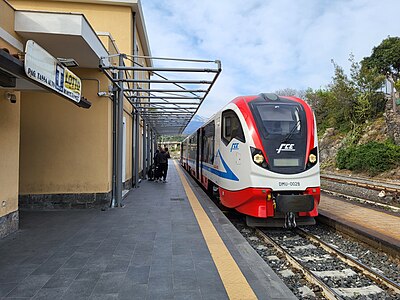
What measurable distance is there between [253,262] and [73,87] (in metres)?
3.63

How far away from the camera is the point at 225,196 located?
7.77m

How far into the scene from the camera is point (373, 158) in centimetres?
1905

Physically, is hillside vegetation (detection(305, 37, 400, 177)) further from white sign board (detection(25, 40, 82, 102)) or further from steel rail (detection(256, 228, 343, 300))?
white sign board (detection(25, 40, 82, 102))

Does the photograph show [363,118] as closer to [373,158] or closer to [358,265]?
[373,158]

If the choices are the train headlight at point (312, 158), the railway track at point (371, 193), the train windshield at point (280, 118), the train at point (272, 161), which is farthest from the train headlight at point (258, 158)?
the railway track at point (371, 193)

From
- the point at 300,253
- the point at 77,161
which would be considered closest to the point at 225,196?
the point at 300,253

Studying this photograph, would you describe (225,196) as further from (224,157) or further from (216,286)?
(216,286)

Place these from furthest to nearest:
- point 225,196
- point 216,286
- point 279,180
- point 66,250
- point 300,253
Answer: point 225,196 < point 279,180 < point 300,253 < point 66,250 < point 216,286

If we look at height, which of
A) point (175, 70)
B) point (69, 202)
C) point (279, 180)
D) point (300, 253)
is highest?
point (175, 70)

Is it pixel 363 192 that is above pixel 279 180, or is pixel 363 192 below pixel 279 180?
below

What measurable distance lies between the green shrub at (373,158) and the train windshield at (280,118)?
45.8 ft

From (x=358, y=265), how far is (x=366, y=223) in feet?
8.20

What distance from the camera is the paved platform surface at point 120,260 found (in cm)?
339

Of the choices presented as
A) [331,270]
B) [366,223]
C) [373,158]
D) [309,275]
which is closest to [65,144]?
[309,275]
